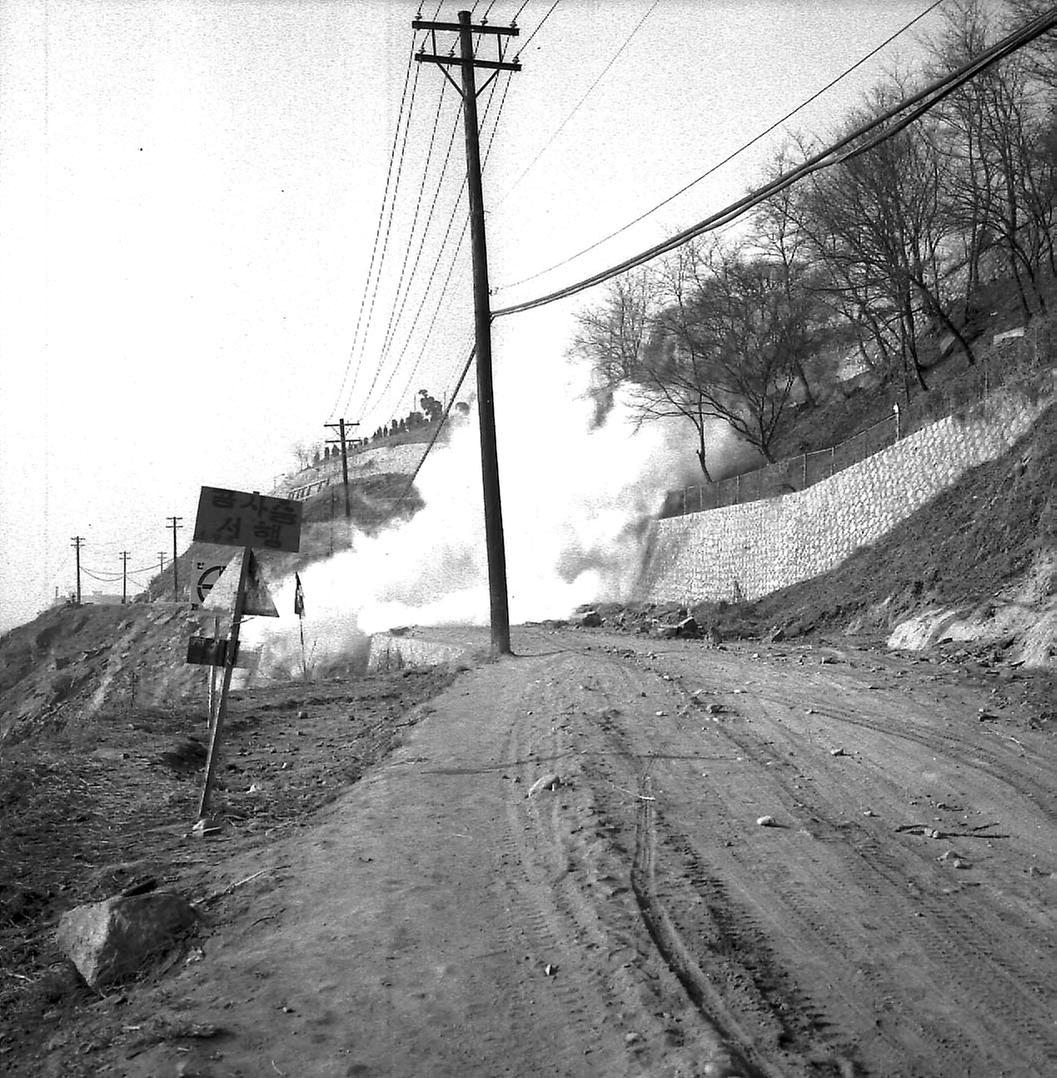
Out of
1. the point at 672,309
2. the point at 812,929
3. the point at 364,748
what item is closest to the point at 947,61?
the point at 672,309

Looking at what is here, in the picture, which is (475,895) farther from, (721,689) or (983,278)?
(983,278)

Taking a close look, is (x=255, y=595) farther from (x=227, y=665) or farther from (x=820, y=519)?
(x=820, y=519)

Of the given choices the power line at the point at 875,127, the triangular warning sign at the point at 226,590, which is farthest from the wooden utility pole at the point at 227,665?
the power line at the point at 875,127

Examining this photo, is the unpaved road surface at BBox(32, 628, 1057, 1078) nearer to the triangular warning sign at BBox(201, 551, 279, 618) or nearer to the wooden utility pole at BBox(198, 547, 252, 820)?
the wooden utility pole at BBox(198, 547, 252, 820)

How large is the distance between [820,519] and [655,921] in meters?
22.5

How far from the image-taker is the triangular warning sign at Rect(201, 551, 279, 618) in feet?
27.7

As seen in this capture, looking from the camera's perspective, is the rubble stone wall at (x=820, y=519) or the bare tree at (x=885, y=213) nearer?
the rubble stone wall at (x=820, y=519)

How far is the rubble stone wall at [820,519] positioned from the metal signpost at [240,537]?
1528cm

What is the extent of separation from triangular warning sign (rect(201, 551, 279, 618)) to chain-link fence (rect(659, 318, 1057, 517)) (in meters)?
16.0

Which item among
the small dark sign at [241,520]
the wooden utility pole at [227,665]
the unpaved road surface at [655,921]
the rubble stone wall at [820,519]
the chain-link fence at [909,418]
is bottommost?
the unpaved road surface at [655,921]

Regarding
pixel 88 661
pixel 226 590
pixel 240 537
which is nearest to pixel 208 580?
pixel 226 590

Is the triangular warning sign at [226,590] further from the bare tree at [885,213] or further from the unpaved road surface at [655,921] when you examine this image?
the bare tree at [885,213]

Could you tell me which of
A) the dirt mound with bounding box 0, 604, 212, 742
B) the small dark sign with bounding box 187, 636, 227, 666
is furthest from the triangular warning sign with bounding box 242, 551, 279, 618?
the dirt mound with bounding box 0, 604, 212, 742

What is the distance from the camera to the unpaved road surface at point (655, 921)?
13.4 feet
